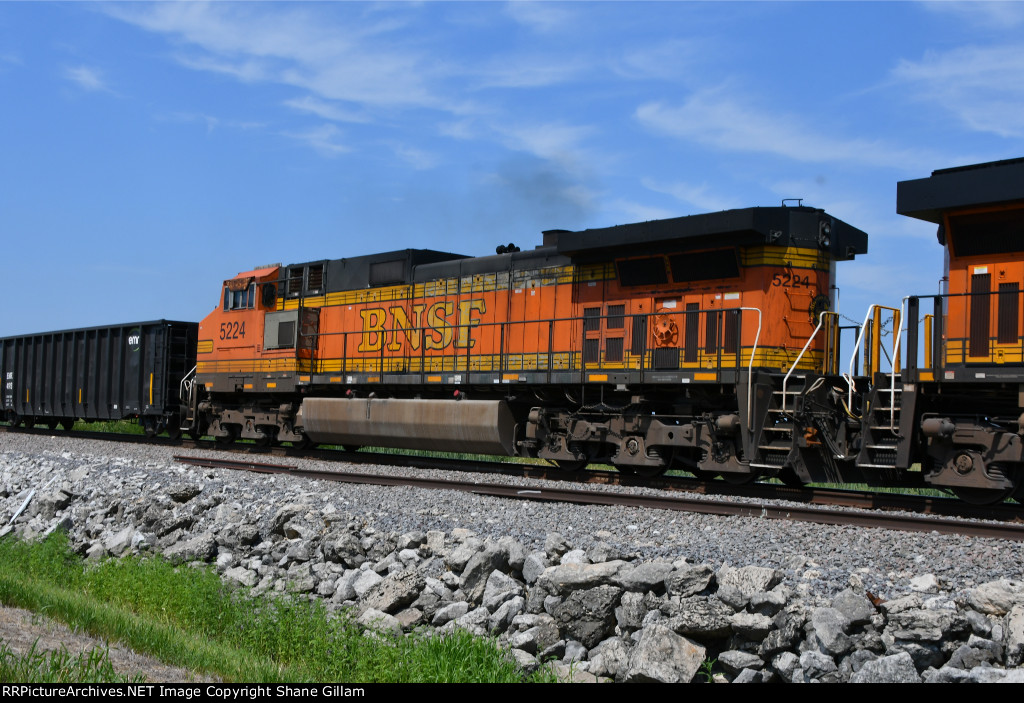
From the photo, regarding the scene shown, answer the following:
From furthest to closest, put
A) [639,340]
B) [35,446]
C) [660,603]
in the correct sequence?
1. [35,446]
2. [639,340]
3. [660,603]

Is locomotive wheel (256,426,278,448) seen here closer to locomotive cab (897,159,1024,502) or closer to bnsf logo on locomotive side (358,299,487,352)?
bnsf logo on locomotive side (358,299,487,352)

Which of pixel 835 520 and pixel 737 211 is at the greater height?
pixel 737 211

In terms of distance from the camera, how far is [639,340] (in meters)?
13.3

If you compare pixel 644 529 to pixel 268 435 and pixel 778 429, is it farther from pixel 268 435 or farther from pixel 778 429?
pixel 268 435

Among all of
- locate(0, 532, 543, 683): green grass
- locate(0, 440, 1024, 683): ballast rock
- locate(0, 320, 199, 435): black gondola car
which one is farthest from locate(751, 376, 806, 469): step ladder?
locate(0, 320, 199, 435): black gondola car

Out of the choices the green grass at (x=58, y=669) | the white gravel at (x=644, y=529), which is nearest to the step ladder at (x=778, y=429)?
the white gravel at (x=644, y=529)

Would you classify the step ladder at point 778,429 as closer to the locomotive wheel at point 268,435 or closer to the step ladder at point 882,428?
the step ladder at point 882,428

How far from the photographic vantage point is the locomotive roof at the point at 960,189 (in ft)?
32.0

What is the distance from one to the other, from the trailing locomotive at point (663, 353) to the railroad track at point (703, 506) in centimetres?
164

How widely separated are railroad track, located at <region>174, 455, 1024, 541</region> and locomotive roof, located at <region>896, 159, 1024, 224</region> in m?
3.61

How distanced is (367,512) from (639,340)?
5698 mm

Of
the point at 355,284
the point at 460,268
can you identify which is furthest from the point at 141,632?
the point at 355,284

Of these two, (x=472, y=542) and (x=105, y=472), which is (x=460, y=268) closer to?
(x=105, y=472)

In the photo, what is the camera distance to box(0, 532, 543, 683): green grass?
6004 mm
